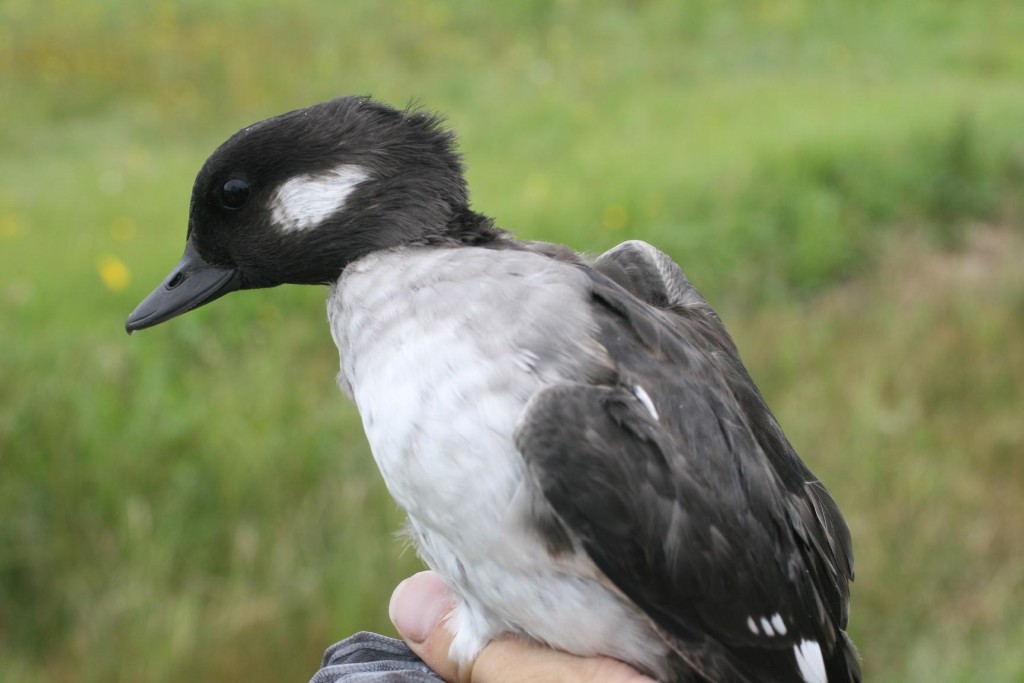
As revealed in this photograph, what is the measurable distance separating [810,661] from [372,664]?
33.8 inches

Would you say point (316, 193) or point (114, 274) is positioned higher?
point (316, 193)

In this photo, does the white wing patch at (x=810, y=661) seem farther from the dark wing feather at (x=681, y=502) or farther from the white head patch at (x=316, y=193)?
the white head patch at (x=316, y=193)

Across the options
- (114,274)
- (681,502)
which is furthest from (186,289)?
(114,274)

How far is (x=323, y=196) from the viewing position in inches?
77.5

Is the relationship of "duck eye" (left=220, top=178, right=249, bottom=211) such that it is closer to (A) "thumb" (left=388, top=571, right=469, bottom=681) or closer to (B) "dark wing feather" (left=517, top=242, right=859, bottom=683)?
(B) "dark wing feather" (left=517, top=242, right=859, bottom=683)

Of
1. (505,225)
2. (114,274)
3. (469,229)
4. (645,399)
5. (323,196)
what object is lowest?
(505,225)

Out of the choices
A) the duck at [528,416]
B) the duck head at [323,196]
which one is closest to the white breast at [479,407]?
the duck at [528,416]

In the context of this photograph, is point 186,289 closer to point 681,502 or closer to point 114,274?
point 681,502

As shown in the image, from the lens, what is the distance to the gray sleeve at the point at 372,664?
6.79ft

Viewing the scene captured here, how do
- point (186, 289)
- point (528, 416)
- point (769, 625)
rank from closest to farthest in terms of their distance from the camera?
point (528, 416) < point (769, 625) < point (186, 289)

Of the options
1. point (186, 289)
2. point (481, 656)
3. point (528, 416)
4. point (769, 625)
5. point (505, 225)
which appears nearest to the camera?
point (528, 416)

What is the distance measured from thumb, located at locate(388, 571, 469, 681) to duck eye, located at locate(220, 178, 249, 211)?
0.79 meters

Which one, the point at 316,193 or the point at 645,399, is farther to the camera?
the point at 316,193

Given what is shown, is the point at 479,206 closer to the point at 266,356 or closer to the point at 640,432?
the point at 266,356
